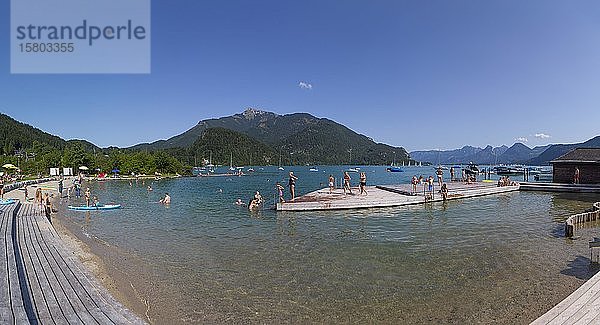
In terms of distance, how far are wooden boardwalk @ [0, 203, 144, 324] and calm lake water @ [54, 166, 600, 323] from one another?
155 cm

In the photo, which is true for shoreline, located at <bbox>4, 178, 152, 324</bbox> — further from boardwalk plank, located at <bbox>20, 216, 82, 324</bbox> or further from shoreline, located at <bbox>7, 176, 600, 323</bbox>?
boardwalk plank, located at <bbox>20, 216, 82, 324</bbox>

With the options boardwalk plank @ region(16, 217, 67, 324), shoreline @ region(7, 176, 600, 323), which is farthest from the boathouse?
boardwalk plank @ region(16, 217, 67, 324)

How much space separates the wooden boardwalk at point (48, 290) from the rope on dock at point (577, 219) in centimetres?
1778

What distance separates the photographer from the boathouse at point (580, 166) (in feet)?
124

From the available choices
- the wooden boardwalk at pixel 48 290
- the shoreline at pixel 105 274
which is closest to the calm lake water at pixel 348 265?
the shoreline at pixel 105 274

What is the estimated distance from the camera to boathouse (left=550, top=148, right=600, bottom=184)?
37875 mm

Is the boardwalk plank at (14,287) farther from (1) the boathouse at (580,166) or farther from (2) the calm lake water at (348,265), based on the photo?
(1) the boathouse at (580,166)

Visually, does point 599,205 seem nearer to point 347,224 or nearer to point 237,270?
point 347,224

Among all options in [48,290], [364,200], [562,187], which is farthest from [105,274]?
[562,187]

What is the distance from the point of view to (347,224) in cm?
2094

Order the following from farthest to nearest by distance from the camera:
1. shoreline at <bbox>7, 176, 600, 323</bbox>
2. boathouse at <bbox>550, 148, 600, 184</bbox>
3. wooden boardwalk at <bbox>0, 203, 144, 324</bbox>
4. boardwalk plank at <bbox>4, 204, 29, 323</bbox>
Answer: boathouse at <bbox>550, 148, 600, 184</bbox>, shoreline at <bbox>7, 176, 600, 323</bbox>, wooden boardwalk at <bbox>0, 203, 144, 324</bbox>, boardwalk plank at <bbox>4, 204, 29, 323</bbox>

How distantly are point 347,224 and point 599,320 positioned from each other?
14.6m

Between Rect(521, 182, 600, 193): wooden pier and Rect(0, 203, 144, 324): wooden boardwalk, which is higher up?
Rect(521, 182, 600, 193): wooden pier

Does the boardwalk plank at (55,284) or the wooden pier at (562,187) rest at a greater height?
the wooden pier at (562,187)
